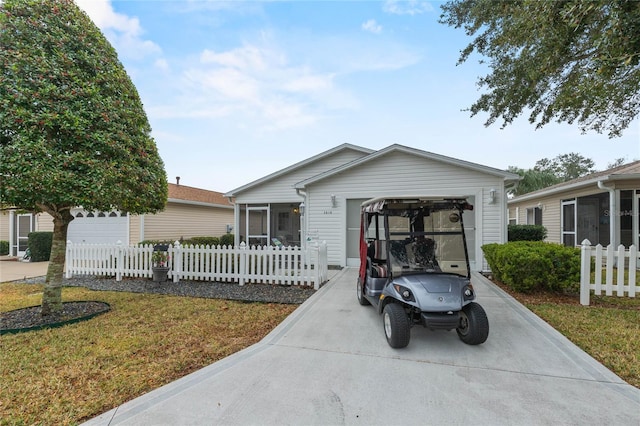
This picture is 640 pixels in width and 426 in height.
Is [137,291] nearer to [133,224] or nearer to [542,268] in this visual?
[133,224]

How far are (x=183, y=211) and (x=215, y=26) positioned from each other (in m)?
9.35

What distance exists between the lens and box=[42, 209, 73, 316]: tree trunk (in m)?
4.67

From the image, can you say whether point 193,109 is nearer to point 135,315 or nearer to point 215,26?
point 215,26

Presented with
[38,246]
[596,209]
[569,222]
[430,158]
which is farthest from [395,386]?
[38,246]

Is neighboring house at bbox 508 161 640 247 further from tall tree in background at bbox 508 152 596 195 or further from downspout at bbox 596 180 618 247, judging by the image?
tall tree in background at bbox 508 152 596 195

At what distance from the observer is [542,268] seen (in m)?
5.65

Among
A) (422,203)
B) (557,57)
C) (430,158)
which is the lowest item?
(422,203)

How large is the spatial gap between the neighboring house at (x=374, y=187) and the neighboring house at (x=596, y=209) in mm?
3327

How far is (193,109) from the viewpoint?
10.8 m

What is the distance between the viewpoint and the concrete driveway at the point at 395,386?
86.2 inches

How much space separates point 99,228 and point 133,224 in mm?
1771

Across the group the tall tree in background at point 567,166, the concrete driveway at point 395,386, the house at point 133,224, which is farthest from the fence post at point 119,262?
the tall tree in background at point 567,166

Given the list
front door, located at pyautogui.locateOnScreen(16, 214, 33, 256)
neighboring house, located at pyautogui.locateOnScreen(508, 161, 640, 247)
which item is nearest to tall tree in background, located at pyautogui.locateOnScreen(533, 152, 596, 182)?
neighboring house, located at pyautogui.locateOnScreen(508, 161, 640, 247)

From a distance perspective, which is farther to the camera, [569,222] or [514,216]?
[514,216]
